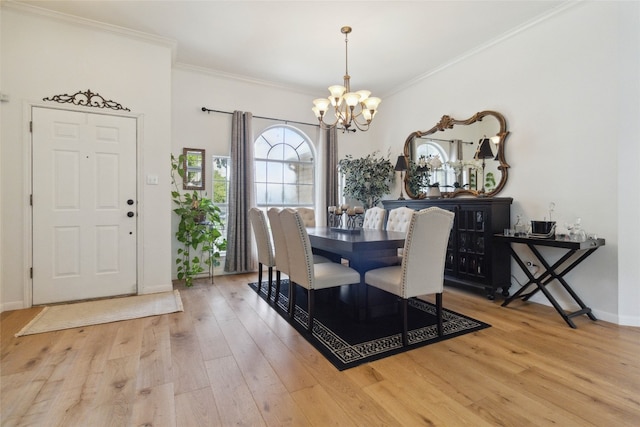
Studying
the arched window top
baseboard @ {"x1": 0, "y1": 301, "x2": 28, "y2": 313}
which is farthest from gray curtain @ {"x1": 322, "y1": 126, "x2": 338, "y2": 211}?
baseboard @ {"x1": 0, "y1": 301, "x2": 28, "y2": 313}

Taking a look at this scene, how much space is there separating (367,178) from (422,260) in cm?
278

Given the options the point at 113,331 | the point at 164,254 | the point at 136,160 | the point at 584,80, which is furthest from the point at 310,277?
the point at 584,80

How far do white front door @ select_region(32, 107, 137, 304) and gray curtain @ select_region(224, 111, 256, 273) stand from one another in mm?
1297

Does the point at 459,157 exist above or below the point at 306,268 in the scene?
above

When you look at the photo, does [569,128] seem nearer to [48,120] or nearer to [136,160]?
[136,160]

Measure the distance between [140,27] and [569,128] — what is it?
467cm

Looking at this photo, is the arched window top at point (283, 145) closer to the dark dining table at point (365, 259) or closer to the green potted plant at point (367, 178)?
the green potted plant at point (367, 178)

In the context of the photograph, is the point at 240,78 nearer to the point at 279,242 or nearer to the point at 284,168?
the point at 284,168

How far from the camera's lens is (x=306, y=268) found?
98.8 inches

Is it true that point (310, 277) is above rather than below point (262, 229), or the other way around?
below

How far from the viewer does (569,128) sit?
3008 mm

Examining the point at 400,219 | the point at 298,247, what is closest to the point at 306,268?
the point at 298,247

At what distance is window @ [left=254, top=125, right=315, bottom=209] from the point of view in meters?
4.98

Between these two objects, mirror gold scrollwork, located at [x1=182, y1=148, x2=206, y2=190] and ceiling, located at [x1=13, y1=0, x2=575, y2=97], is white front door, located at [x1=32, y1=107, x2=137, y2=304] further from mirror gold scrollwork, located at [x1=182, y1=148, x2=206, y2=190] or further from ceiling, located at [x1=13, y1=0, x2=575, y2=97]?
ceiling, located at [x1=13, y1=0, x2=575, y2=97]
